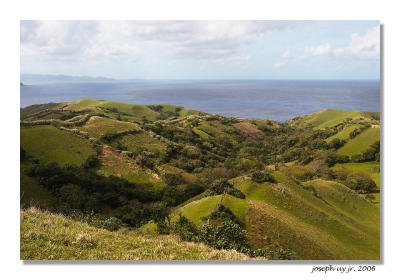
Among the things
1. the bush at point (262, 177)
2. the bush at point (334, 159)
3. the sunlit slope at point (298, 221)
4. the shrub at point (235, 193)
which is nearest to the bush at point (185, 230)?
the sunlit slope at point (298, 221)

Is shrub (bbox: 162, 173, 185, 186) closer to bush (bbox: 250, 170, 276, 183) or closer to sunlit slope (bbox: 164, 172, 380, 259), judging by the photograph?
sunlit slope (bbox: 164, 172, 380, 259)

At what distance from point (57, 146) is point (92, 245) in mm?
13055

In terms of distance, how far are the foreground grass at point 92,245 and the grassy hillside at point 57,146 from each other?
7452 millimetres

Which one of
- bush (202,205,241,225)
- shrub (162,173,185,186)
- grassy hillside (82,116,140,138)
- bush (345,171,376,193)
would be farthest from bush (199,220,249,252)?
grassy hillside (82,116,140,138)

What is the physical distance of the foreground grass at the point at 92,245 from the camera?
5.99 metres

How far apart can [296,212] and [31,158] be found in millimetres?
13600

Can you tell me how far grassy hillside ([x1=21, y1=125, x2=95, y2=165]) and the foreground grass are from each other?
7.45m

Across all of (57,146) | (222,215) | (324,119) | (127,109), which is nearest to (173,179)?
(57,146)

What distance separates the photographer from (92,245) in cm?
616

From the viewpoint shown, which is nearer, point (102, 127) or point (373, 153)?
point (373, 153)

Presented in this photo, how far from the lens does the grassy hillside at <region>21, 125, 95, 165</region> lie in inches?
535

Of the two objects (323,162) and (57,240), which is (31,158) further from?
(323,162)

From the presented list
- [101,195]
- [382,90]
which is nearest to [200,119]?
[101,195]

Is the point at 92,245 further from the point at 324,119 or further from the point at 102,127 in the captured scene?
the point at 324,119
